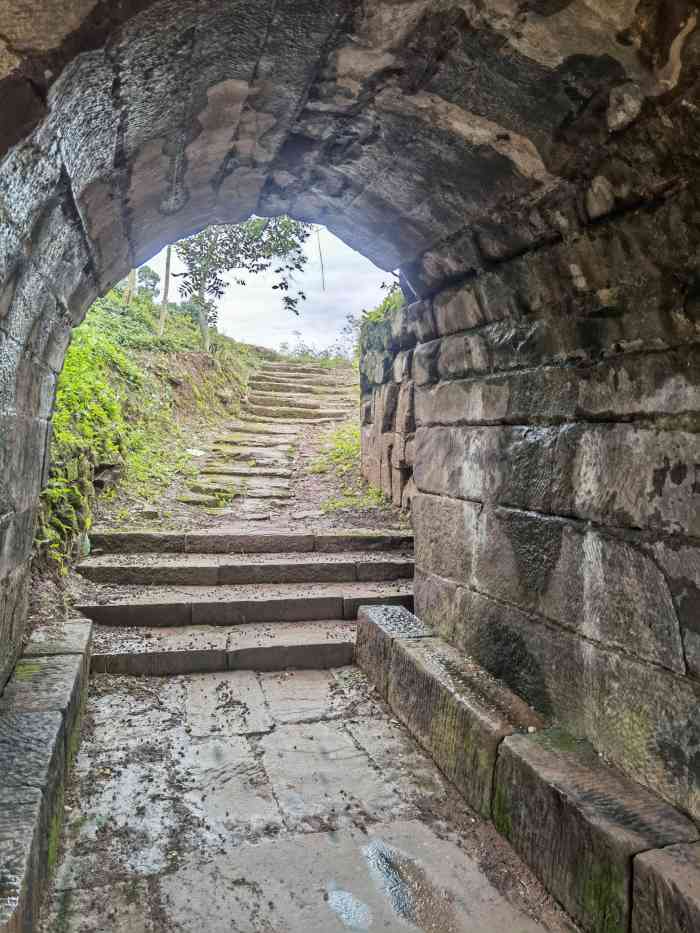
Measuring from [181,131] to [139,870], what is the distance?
2.53m

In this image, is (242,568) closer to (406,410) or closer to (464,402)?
(406,410)

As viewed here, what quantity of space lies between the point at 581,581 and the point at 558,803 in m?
0.77

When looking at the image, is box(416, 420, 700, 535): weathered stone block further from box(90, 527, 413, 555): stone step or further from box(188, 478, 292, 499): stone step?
box(188, 478, 292, 499): stone step

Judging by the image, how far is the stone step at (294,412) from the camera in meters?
11.3

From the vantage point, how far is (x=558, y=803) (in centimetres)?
198

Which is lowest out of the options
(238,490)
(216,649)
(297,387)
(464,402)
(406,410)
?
(216,649)

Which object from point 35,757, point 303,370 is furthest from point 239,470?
point 303,370

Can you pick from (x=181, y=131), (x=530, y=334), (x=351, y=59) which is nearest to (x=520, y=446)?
(x=530, y=334)

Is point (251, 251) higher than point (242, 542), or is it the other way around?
point (251, 251)

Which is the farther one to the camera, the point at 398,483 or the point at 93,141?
the point at 398,483

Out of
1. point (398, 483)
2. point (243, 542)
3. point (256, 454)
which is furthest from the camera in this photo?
point (256, 454)

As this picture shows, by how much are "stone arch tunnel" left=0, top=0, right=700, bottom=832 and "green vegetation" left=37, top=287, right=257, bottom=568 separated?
2.02 m

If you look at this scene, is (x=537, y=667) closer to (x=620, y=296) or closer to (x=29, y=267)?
(x=620, y=296)

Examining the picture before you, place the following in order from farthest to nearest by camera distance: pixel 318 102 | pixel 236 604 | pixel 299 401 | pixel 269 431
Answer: pixel 299 401 < pixel 269 431 < pixel 236 604 < pixel 318 102
